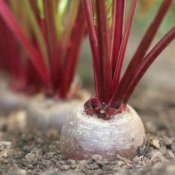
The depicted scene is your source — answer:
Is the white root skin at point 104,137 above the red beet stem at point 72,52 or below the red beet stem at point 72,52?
below

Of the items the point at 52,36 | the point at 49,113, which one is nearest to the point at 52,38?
the point at 52,36

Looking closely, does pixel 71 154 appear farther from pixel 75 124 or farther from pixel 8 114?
pixel 8 114

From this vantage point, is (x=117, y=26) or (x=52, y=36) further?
(x=52, y=36)

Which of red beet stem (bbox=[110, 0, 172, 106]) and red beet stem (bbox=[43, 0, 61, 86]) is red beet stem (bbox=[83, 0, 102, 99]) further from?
red beet stem (bbox=[43, 0, 61, 86])

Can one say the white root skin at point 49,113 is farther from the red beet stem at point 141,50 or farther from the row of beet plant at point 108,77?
the red beet stem at point 141,50

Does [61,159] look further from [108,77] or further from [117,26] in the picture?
[117,26]

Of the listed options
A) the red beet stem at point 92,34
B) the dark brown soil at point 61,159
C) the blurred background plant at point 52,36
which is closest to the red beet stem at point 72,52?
the blurred background plant at point 52,36
